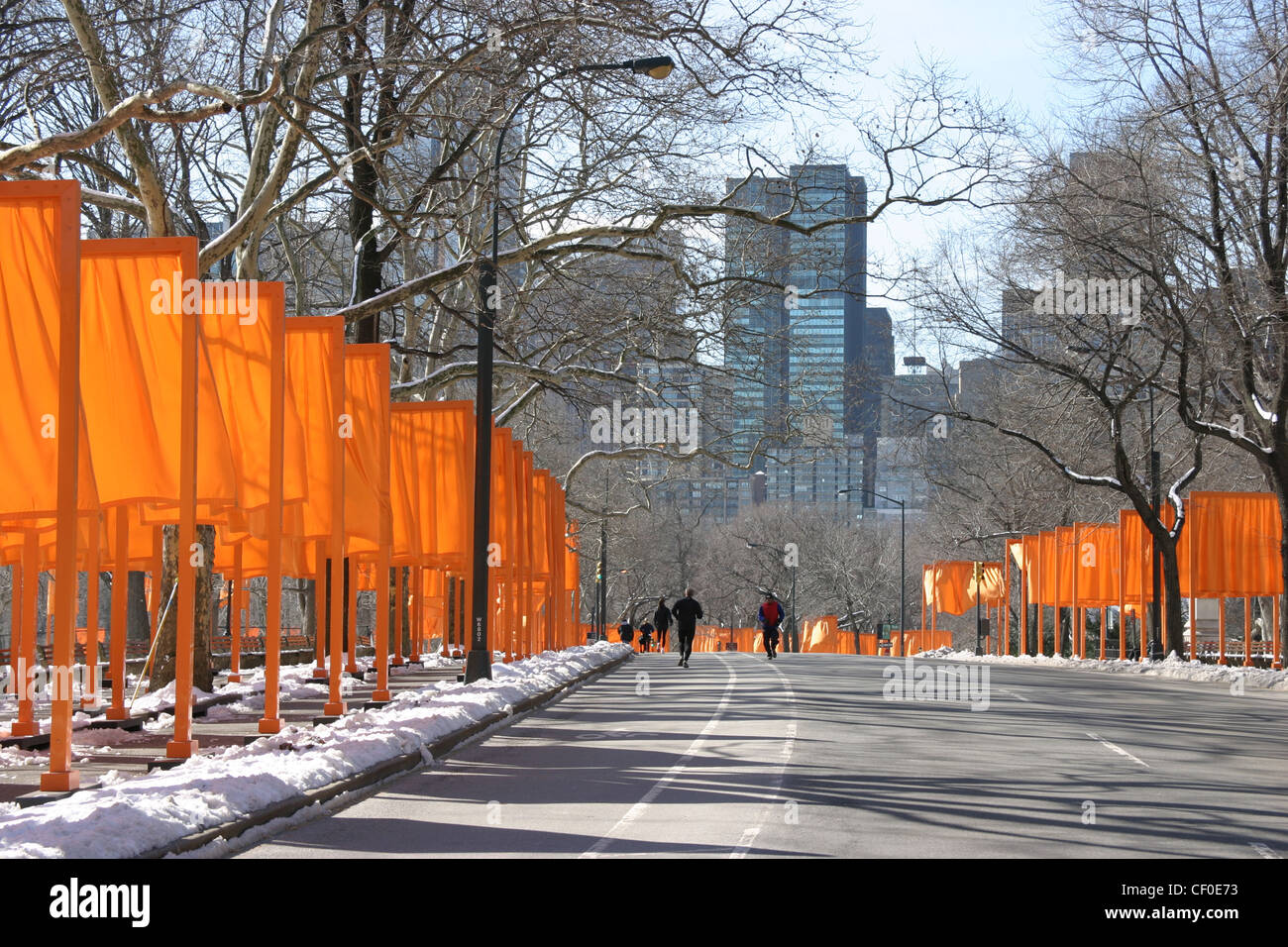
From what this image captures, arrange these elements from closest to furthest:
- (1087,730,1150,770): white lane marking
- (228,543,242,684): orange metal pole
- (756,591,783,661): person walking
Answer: (1087,730,1150,770): white lane marking < (228,543,242,684): orange metal pole < (756,591,783,661): person walking

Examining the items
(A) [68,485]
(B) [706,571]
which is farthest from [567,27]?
(B) [706,571]

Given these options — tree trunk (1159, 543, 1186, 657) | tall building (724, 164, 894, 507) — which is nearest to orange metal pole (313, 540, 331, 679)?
tall building (724, 164, 894, 507)

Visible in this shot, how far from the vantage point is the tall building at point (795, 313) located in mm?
25062

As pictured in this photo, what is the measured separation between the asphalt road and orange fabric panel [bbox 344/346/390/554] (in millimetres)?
3436

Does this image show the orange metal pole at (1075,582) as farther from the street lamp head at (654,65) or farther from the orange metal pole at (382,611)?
the street lamp head at (654,65)

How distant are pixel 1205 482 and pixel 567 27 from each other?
1996 inches

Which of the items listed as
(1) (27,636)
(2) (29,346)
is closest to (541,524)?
(1) (27,636)

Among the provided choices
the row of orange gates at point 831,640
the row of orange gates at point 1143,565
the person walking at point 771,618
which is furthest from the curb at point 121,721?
the row of orange gates at point 831,640

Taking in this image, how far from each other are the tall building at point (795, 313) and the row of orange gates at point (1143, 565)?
301 inches

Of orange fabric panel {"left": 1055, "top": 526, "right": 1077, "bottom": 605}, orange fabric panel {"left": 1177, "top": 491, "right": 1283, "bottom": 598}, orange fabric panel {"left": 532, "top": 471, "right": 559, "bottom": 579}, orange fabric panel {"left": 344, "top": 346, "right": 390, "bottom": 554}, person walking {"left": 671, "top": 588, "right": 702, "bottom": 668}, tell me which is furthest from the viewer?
orange fabric panel {"left": 1055, "top": 526, "right": 1077, "bottom": 605}

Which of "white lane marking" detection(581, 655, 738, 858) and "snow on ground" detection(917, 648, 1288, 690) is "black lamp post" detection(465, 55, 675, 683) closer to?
"white lane marking" detection(581, 655, 738, 858)

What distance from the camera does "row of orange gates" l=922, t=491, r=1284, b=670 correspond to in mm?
36938

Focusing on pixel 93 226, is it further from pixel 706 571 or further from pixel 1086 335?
pixel 706 571

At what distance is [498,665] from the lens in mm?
26312
